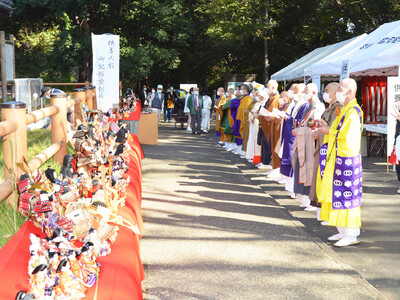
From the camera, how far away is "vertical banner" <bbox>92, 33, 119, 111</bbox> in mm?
8852

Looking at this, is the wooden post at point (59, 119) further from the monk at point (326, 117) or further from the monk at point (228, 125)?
the monk at point (228, 125)

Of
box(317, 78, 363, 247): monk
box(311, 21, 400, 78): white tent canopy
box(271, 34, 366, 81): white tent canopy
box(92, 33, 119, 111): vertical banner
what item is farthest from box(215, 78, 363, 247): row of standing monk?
box(271, 34, 366, 81): white tent canopy

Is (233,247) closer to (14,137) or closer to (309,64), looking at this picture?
(14,137)

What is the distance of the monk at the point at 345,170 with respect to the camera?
540 centimetres

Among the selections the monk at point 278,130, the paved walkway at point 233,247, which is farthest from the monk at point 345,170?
the monk at point 278,130

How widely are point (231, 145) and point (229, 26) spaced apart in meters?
15.4

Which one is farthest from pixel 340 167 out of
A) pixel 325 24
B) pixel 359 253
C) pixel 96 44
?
pixel 325 24

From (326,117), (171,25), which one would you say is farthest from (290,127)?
(171,25)

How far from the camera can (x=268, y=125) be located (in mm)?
10438

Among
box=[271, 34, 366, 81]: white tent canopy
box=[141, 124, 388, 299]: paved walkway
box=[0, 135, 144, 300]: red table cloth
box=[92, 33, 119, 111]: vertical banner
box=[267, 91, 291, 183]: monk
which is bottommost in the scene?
box=[141, 124, 388, 299]: paved walkway

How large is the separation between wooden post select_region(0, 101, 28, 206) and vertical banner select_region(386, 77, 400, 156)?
6.28m

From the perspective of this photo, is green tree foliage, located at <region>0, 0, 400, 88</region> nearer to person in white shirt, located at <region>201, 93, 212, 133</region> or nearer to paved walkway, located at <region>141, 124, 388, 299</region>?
person in white shirt, located at <region>201, 93, 212, 133</region>

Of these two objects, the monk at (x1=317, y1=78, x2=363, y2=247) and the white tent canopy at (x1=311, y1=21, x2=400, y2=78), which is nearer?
the monk at (x1=317, y1=78, x2=363, y2=247)

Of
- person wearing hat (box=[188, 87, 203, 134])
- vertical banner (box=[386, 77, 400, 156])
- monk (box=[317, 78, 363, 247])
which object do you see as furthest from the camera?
person wearing hat (box=[188, 87, 203, 134])
